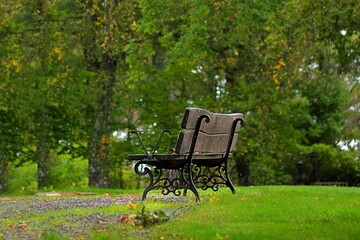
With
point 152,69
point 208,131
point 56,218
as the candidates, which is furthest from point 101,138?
point 56,218

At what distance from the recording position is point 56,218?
986cm

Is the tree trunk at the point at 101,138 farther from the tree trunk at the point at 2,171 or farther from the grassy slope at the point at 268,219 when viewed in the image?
the grassy slope at the point at 268,219

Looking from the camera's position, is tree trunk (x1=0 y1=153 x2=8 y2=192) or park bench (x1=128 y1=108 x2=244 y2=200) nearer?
park bench (x1=128 y1=108 x2=244 y2=200)

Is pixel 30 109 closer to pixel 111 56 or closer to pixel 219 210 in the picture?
pixel 111 56

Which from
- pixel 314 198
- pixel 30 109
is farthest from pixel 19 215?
pixel 30 109

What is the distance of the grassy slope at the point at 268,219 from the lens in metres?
8.05

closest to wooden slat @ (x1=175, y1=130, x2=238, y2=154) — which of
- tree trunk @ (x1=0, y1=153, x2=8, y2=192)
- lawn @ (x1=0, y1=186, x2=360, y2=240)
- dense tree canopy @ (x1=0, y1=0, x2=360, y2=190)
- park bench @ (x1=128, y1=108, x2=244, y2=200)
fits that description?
park bench @ (x1=128, y1=108, x2=244, y2=200)

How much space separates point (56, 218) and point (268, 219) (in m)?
2.53

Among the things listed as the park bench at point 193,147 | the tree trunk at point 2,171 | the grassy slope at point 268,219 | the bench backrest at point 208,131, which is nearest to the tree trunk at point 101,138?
the tree trunk at point 2,171

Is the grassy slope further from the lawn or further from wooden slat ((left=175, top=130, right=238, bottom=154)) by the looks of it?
wooden slat ((left=175, top=130, right=238, bottom=154))

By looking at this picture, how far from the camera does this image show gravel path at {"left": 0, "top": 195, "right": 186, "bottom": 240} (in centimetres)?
859

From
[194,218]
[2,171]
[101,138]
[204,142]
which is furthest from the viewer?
→ [2,171]

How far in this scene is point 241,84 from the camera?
25.5 metres

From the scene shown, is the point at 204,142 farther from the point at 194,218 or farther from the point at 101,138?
the point at 101,138
